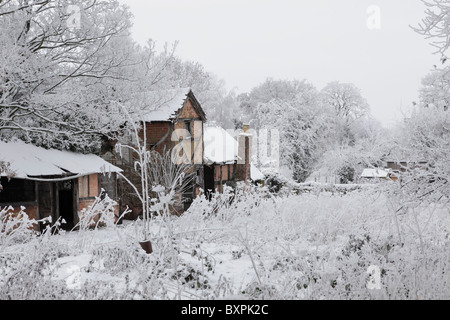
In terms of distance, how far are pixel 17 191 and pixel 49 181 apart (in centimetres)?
130

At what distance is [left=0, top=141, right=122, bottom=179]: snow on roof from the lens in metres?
12.8

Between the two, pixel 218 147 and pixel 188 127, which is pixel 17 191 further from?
pixel 218 147

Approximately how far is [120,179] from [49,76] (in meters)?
8.39

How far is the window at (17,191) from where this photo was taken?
44.8 ft

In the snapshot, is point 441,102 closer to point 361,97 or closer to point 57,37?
point 57,37

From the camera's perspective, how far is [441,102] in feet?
20.3

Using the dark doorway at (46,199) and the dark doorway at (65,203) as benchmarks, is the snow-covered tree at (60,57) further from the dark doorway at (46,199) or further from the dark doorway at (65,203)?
the dark doorway at (65,203)

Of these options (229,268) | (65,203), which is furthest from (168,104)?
(229,268)

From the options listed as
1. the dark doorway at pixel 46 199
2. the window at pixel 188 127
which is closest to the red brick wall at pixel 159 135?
the window at pixel 188 127

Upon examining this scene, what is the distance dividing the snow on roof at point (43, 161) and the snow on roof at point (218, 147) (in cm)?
797

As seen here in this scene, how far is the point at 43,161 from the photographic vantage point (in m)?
13.9

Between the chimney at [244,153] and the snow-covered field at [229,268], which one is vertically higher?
the chimney at [244,153]
